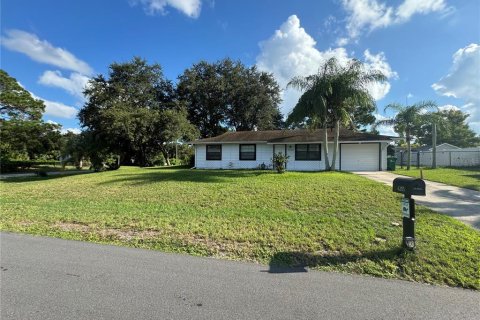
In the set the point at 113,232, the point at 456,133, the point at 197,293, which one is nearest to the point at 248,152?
the point at 113,232

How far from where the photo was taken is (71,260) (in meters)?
4.49

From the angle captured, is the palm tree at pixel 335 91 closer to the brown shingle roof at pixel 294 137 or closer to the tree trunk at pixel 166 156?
the brown shingle roof at pixel 294 137

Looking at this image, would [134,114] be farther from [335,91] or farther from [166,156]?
[335,91]

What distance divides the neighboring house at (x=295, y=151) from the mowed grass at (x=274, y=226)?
972 centimetres

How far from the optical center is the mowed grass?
14.6 ft

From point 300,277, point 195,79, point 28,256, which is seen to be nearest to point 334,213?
point 300,277

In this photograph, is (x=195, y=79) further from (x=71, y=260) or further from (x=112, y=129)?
(x=71, y=260)

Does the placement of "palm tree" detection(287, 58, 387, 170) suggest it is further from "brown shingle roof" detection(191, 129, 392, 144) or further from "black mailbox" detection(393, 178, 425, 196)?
"black mailbox" detection(393, 178, 425, 196)

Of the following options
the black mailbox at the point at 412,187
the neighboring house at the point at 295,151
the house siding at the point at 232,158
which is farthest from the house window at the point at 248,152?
the black mailbox at the point at 412,187

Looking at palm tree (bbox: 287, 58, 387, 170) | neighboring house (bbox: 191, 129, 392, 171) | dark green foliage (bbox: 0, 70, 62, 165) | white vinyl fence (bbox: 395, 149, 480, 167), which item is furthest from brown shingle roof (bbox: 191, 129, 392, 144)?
dark green foliage (bbox: 0, 70, 62, 165)

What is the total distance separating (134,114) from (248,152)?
38.7 feet

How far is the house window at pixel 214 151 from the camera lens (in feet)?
71.6

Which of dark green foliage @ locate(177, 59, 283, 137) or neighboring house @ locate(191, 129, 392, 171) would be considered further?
dark green foliage @ locate(177, 59, 283, 137)

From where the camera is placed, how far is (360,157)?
1953cm
